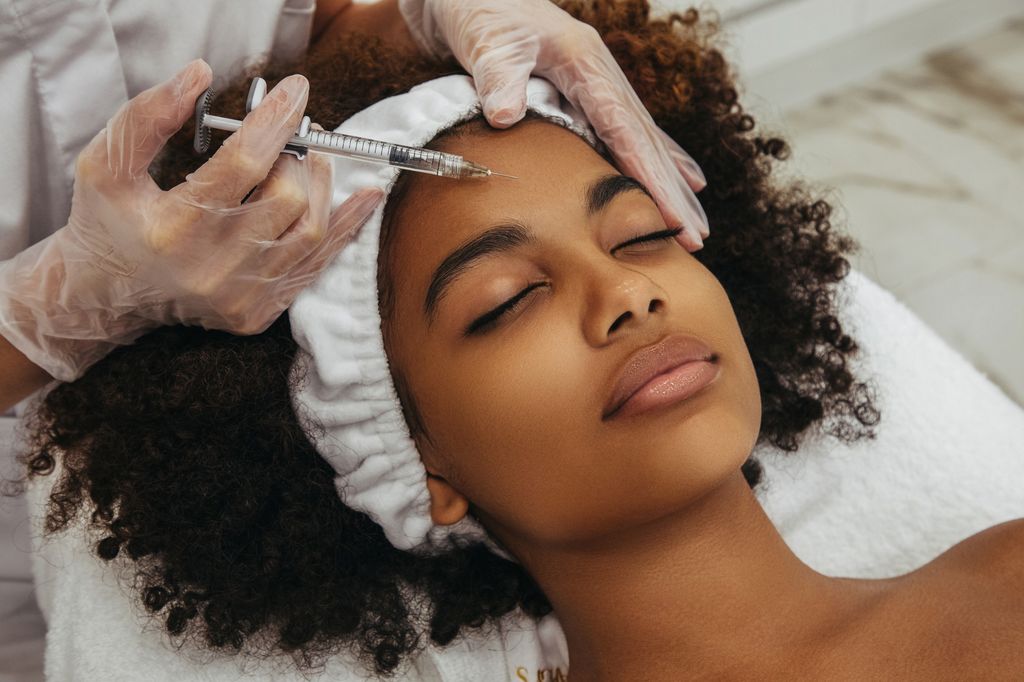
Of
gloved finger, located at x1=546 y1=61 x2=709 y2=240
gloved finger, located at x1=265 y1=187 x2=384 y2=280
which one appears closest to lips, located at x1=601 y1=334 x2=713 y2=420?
gloved finger, located at x1=546 y1=61 x2=709 y2=240

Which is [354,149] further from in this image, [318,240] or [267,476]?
[267,476]

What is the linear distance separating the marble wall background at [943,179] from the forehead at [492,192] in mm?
1042

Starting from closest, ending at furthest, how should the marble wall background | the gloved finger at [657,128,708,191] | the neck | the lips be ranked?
the lips → the neck → the gloved finger at [657,128,708,191] → the marble wall background

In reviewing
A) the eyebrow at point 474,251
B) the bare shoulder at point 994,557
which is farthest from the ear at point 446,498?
the bare shoulder at point 994,557

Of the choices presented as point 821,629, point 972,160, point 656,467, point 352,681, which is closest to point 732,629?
point 821,629

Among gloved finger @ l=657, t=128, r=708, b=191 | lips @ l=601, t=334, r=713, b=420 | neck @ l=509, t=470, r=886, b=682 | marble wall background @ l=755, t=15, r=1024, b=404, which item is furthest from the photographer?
marble wall background @ l=755, t=15, r=1024, b=404

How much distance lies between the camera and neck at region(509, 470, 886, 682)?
116cm

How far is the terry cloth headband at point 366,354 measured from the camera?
1162 millimetres

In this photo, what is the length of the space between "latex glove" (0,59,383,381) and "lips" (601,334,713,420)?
37 cm

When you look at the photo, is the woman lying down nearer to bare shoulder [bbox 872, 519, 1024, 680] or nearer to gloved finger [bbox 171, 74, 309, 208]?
bare shoulder [bbox 872, 519, 1024, 680]

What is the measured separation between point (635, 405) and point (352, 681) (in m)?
0.60

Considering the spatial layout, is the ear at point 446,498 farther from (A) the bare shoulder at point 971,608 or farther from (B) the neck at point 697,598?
(A) the bare shoulder at point 971,608

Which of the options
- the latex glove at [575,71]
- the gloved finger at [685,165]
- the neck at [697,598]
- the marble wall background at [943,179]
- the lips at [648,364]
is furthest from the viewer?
the marble wall background at [943,179]

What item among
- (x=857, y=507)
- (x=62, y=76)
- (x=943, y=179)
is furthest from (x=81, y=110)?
(x=943, y=179)
